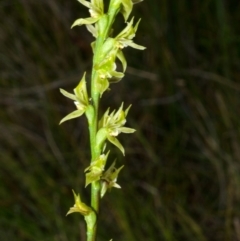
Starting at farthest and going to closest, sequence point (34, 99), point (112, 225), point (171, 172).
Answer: point (34, 99), point (171, 172), point (112, 225)

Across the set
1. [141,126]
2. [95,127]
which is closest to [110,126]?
[95,127]

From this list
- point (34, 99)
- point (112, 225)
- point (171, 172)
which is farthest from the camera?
point (34, 99)

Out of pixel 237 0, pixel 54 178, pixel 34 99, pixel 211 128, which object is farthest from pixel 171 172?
pixel 237 0

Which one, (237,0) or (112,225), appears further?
(237,0)

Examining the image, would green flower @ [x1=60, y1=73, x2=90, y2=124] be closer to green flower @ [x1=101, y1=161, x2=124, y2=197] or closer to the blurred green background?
green flower @ [x1=101, y1=161, x2=124, y2=197]

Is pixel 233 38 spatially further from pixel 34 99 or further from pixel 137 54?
pixel 34 99

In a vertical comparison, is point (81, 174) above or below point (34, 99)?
below

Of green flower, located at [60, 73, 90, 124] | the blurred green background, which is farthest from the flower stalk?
the blurred green background

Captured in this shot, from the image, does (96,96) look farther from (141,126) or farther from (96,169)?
(141,126)
